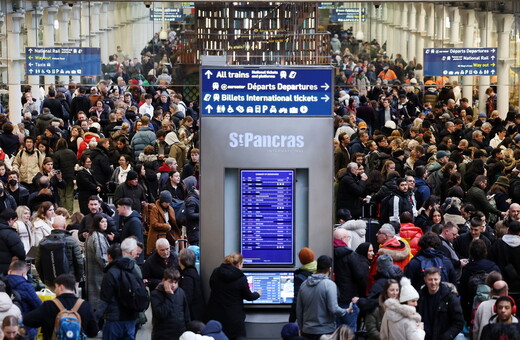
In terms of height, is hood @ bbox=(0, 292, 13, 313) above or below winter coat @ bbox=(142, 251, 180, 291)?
below

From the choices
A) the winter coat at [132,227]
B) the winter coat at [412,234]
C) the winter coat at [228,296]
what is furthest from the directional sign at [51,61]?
the winter coat at [228,296]

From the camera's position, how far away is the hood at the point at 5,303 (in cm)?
1438

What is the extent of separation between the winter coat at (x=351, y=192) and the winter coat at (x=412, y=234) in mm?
3998

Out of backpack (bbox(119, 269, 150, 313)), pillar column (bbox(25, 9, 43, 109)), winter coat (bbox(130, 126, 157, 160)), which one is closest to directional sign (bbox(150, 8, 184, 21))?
pillar column (bbox(25, 9, 43, 109))

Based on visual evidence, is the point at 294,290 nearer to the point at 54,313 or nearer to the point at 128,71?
the point at 54,313

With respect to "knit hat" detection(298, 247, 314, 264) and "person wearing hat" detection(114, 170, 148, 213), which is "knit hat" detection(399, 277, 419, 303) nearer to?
"knit hat" detection(298, 247, 314, 264)

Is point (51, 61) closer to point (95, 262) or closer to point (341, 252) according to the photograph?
point (95, 262)

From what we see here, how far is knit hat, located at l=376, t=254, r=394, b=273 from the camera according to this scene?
51.2 feet

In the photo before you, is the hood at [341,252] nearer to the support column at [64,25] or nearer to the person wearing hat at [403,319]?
the person wearing hat at [403,319]

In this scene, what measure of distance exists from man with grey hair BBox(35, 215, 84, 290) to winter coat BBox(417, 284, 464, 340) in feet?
13.2

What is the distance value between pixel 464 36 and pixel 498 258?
1808 centimetres

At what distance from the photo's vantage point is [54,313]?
14.3m

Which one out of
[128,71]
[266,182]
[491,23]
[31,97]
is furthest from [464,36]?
[266,182]

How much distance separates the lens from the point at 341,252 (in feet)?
53.6
